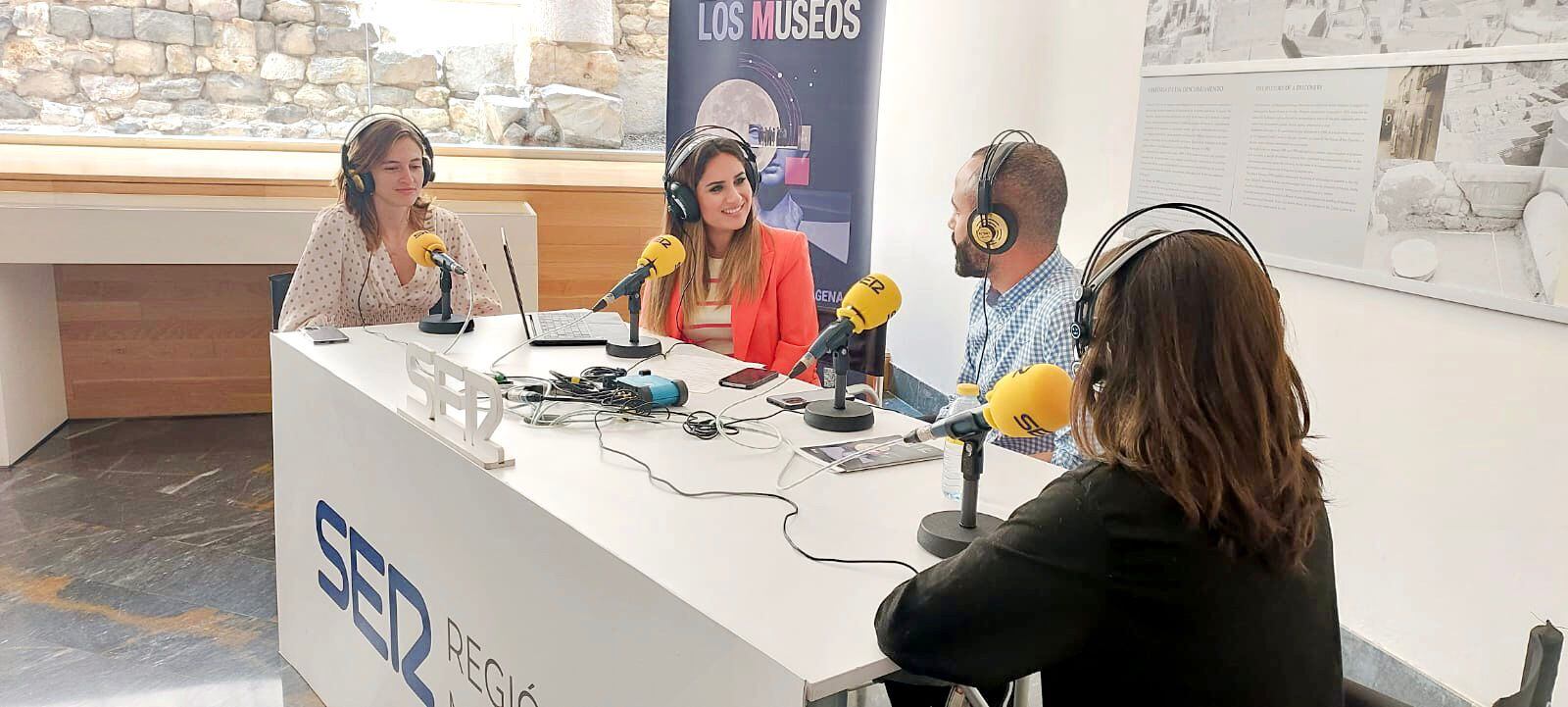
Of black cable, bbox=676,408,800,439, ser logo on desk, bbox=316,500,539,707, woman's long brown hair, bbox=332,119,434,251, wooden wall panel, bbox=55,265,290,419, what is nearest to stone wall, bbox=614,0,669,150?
wooden wall panel, bbox=55,265,290,419

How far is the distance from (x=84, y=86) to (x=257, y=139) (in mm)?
640

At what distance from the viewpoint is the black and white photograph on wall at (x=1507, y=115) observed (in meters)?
1.92

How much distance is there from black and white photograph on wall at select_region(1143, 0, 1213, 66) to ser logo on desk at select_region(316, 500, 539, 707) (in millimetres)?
2224

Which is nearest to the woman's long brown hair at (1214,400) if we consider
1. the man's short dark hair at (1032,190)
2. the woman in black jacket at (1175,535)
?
the woman in black jacket at (1175,535)

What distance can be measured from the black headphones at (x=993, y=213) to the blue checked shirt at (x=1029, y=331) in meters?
0.11

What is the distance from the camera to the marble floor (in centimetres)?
243

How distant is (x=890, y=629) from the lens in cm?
110

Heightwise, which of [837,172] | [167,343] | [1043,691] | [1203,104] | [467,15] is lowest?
[167,343]

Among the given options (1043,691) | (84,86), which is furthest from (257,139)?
(1043,691)

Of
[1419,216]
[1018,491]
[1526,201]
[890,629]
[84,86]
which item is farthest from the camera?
[84,86]

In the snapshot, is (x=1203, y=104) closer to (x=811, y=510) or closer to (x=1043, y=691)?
(x=811, y=510)

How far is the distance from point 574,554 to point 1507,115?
6.08ft

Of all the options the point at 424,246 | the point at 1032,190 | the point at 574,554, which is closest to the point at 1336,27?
the point at 1032,190

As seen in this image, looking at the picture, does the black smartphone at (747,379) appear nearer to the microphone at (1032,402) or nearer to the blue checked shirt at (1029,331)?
the blue checked shirt at (1029,331)
